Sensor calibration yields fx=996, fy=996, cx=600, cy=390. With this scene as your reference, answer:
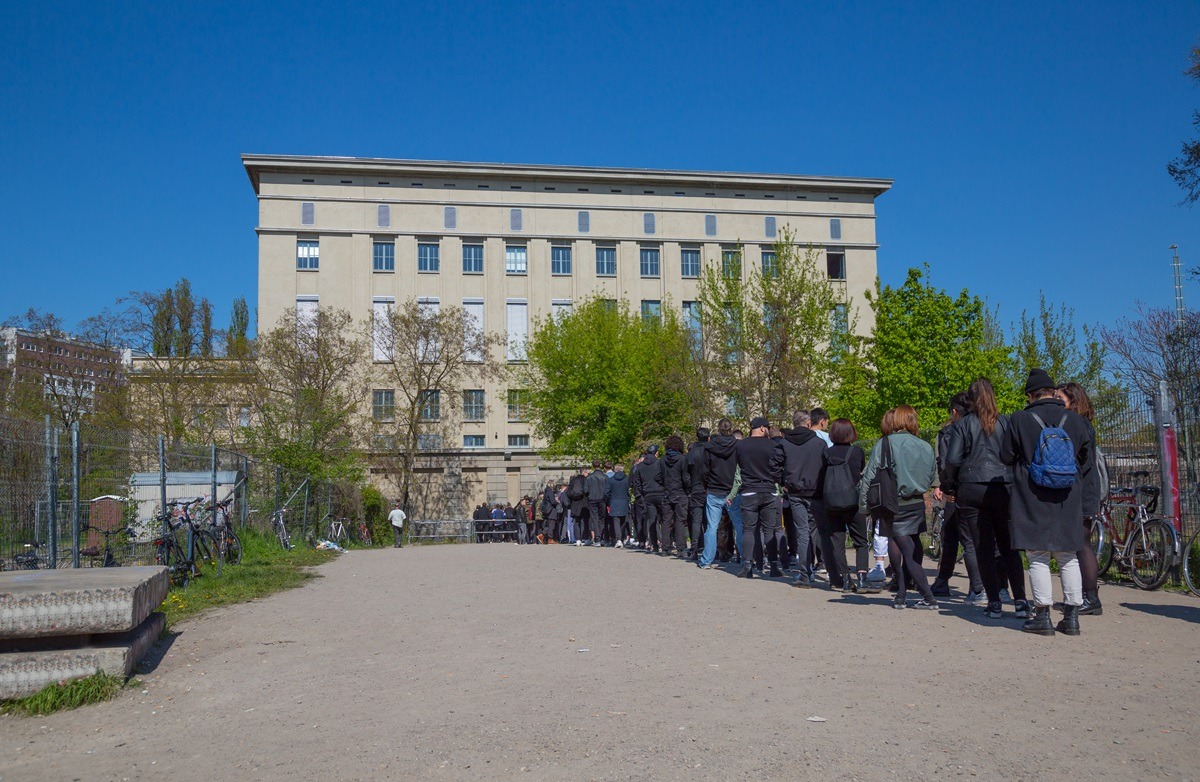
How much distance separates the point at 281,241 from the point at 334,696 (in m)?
56.4

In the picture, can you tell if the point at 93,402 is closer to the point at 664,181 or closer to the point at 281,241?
the point at 281,241

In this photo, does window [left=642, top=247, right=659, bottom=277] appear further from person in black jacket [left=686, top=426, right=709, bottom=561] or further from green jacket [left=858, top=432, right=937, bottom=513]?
green jacket [left=858, top=432, right=937, bottom=513]

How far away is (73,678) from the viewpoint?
249 inches

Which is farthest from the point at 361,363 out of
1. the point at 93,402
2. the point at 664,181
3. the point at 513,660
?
the point at 513,660

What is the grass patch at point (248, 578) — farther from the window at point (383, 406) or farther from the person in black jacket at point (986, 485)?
the window at point (383, 406)

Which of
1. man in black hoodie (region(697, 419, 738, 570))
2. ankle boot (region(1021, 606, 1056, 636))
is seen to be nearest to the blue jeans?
man in black hoodie (region(697, 419, 738, 570))

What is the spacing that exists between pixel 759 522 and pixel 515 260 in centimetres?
5044

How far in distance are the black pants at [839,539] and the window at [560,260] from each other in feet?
170

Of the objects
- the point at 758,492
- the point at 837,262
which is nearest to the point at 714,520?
the point at 758,492

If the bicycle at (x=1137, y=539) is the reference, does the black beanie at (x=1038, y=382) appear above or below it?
above

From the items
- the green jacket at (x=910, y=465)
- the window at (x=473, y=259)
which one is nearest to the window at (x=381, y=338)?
the window at (x=473, y=259)

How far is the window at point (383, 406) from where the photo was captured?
Result: 177 feet

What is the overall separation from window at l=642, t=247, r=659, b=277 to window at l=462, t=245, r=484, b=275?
33.5 feet

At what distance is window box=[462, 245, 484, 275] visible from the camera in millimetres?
61250
